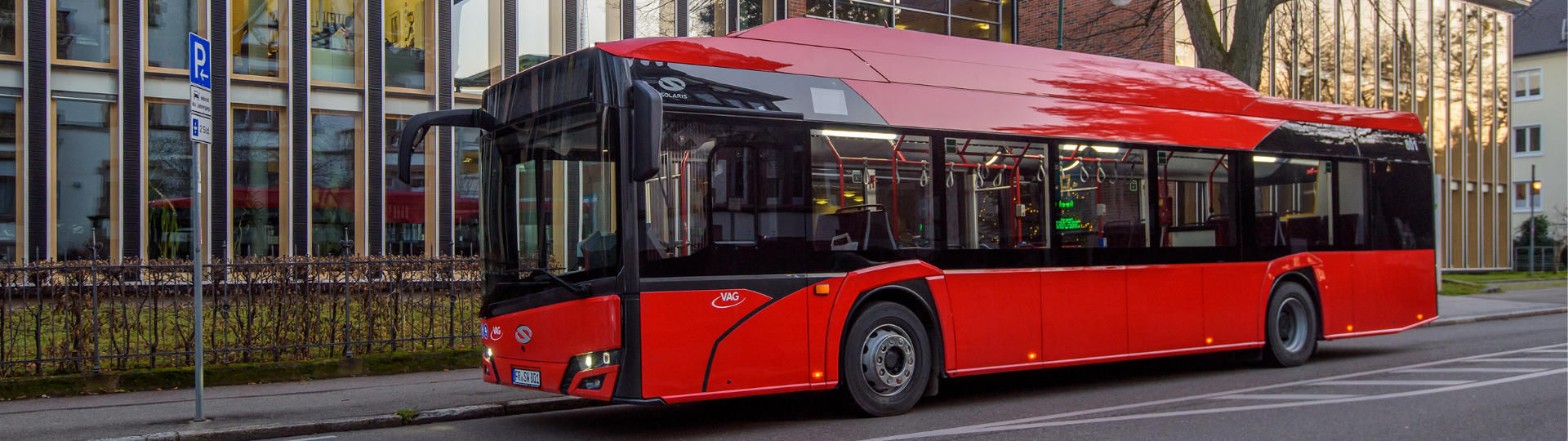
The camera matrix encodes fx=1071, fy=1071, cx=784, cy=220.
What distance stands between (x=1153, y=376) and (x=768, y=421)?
4.95 m

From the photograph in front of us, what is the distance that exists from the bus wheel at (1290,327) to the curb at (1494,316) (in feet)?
26.5

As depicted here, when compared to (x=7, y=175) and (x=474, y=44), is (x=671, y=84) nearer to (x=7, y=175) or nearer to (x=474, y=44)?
(x=474, y=44)

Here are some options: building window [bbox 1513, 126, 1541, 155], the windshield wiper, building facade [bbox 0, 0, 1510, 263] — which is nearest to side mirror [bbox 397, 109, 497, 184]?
the windshield wiper

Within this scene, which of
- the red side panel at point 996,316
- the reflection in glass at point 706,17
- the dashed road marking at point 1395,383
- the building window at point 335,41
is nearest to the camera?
the red side panel at point 996,316

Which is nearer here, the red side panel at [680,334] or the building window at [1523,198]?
the red side panel at [680,334]

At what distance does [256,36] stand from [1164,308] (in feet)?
48.3

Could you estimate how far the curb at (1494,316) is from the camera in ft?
62.8

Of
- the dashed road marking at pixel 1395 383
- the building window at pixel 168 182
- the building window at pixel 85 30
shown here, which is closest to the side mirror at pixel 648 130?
the dashed road marking at pixel 1395 383

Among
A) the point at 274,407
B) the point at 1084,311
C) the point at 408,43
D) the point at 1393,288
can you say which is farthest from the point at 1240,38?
the point at 274,407

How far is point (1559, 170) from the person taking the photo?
176 feet

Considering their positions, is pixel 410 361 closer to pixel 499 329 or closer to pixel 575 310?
pixel 499 329

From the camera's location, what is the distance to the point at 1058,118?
9758 millimetres

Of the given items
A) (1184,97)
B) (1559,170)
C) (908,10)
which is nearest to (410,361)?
(1184,97)

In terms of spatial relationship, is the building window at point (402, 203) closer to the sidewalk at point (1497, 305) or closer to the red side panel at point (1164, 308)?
the red side panel at point (1164, 308)
